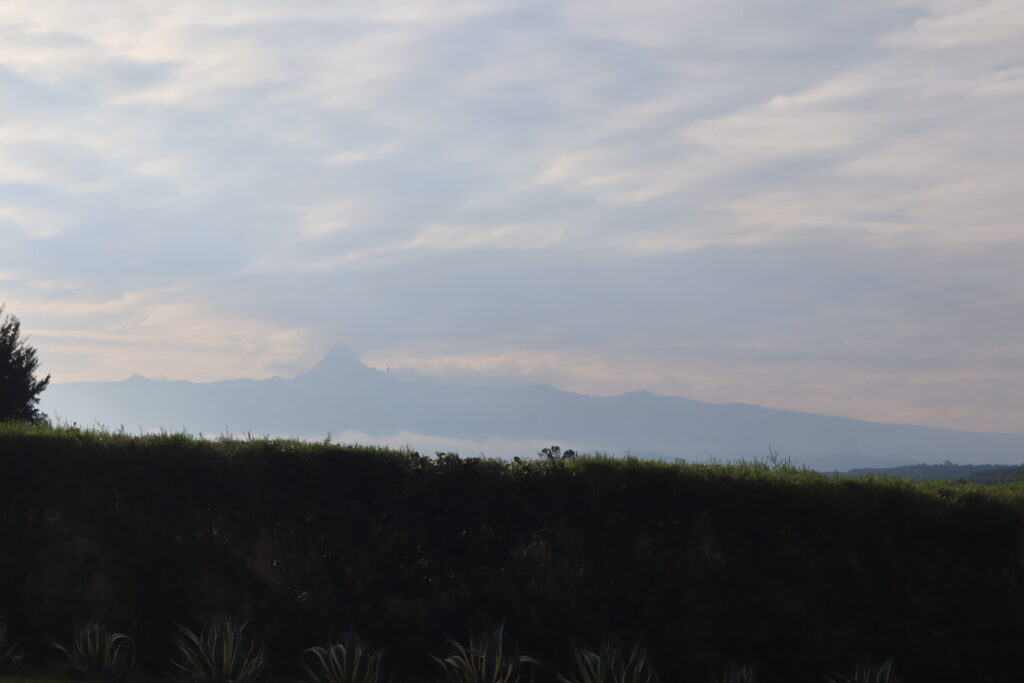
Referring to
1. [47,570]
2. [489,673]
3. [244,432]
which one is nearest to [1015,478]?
[489,673]

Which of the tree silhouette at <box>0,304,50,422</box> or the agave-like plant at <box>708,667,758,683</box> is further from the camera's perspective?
the tree silhouette at <box>0,304,50,422</box>

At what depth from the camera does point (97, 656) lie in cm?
942

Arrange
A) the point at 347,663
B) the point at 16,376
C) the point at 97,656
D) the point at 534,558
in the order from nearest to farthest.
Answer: the point at 347,663 < the point at 534,558 < the point at 97,656 < the point at 16,376

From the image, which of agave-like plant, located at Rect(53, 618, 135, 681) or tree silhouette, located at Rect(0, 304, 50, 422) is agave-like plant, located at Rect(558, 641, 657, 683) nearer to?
agave-like plant, located at Rect(53, 618, 135, 681)

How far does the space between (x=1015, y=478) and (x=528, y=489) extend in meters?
5.68

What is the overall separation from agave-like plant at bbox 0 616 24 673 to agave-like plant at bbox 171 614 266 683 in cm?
201

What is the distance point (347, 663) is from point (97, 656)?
3.04 meters

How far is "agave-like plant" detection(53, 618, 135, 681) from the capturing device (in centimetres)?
934

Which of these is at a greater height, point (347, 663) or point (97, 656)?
point (347, 663)

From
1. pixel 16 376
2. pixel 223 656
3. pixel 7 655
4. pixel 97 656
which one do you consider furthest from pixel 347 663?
pixel 16 376

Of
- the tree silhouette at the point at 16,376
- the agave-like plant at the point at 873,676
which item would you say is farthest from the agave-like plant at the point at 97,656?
the tree silhouette at the point at 16,376

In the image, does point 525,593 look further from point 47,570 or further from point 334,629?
point 47,570

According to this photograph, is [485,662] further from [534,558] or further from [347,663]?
[347,663]

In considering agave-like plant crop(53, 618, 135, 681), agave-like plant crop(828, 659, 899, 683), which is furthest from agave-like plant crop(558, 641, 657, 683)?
agave-like plant crop(53, 618, 135, 681)
